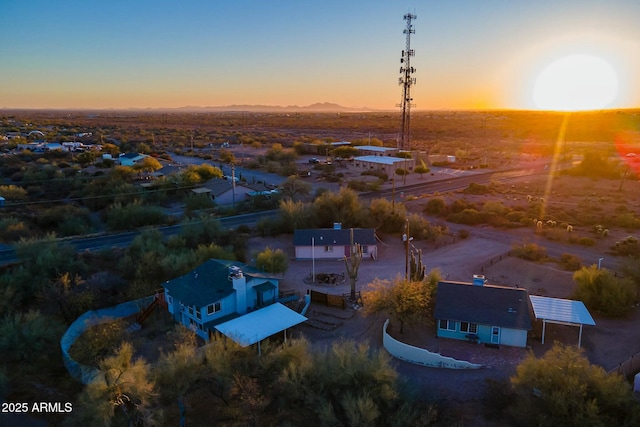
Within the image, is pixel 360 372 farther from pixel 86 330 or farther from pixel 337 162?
pixel 337 162

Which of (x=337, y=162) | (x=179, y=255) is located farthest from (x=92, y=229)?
(x=337, y=162)

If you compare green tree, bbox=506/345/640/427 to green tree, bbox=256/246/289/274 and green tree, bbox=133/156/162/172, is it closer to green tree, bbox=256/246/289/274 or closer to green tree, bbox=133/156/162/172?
green tree, bbox=256/246/289/274

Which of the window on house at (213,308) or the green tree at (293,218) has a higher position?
the green tree at (293,218)

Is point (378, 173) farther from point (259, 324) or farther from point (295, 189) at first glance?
point (259, 324)

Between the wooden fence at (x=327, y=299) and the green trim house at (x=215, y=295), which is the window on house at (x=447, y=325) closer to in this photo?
the wooden fence at (x=327, y=299)

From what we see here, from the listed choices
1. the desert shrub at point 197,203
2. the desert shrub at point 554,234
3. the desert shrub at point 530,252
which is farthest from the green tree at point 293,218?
the desert shrub at point 554,234
